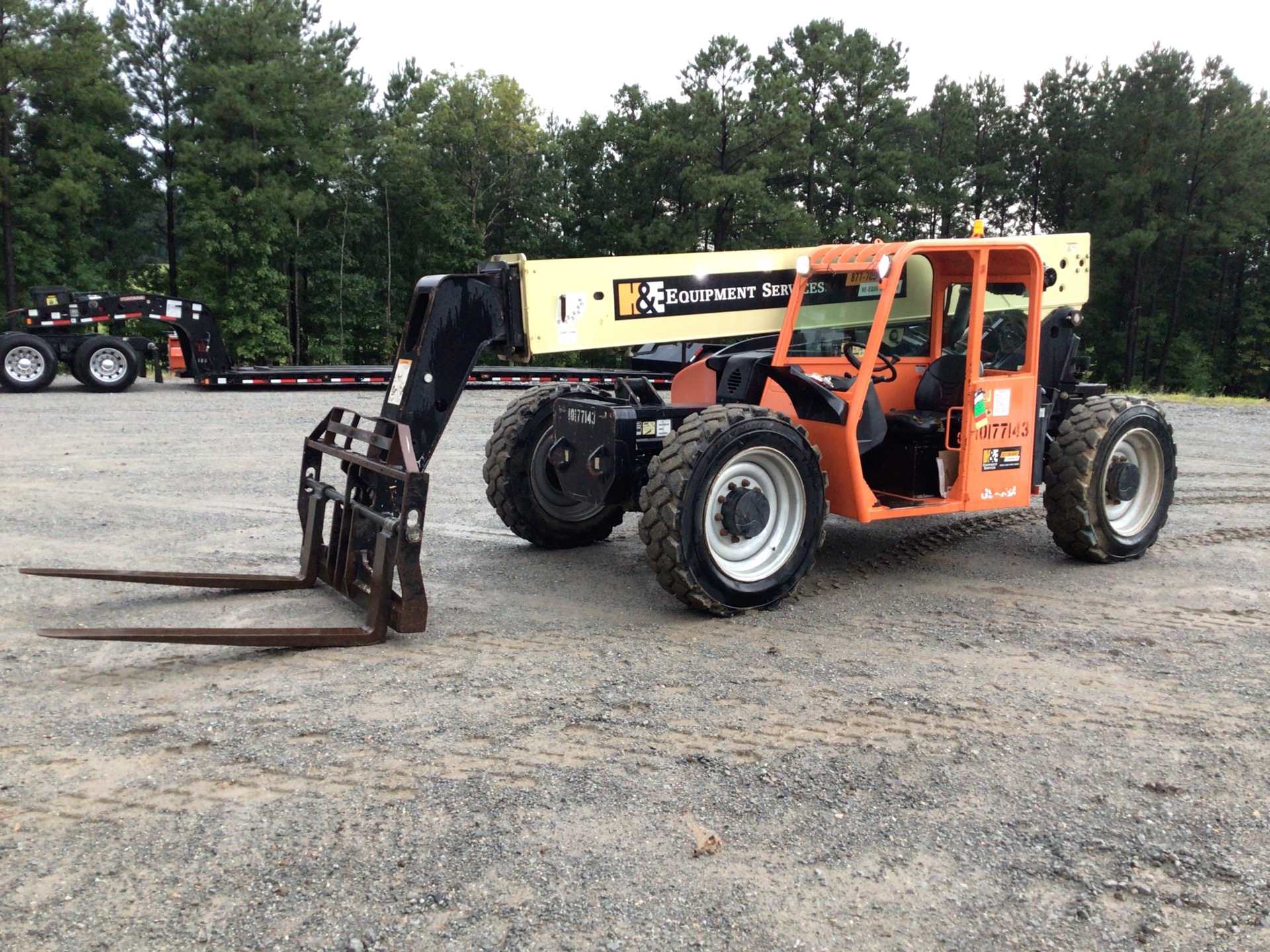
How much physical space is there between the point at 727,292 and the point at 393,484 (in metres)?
2.40

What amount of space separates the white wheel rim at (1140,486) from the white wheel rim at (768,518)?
2632mm

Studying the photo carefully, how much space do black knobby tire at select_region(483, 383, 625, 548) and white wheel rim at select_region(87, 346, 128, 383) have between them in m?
15.5

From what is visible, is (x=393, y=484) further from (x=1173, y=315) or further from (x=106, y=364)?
(x=1173, y=315)

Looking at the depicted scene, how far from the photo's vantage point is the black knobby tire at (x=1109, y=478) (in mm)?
6953

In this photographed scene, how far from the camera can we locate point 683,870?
3293 millimetres

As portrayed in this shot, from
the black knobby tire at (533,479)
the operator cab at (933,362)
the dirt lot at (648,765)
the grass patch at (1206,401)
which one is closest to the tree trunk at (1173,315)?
the grass patch at (1206,401)

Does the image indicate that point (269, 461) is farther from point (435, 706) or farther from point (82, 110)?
Answer: point (82, 110)

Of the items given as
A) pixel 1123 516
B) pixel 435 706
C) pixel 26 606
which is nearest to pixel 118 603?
pixel 26 606

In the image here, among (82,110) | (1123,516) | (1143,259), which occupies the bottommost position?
(1123,516)

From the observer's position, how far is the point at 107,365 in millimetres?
19938

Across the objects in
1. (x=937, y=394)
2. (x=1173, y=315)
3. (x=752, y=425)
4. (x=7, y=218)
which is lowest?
(x=752, y=425)

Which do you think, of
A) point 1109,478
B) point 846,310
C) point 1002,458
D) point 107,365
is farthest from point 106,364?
point 1109,478

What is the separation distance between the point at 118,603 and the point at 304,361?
1442 inches

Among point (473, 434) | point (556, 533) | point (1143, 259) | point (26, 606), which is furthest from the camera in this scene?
point (1143, 259)
